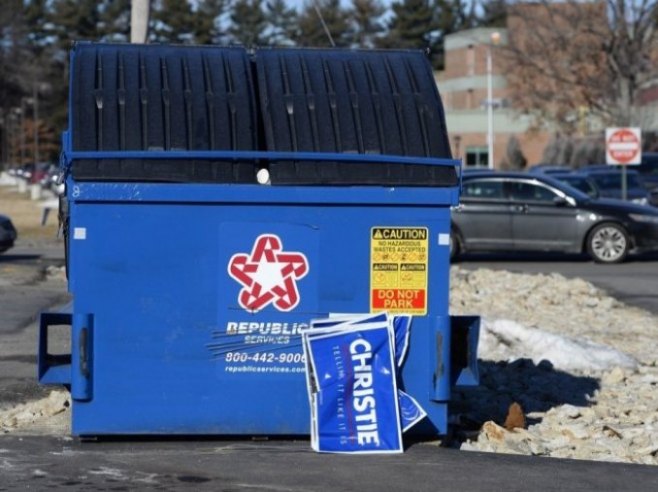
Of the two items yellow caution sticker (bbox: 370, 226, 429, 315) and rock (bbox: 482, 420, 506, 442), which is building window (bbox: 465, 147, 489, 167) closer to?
rock (bbox: 482, 420, 506, 442)

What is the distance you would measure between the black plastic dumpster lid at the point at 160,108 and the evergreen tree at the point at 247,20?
173ft

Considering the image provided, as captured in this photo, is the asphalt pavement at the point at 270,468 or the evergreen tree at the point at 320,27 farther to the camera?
the evergreen tree at the point at 320,27

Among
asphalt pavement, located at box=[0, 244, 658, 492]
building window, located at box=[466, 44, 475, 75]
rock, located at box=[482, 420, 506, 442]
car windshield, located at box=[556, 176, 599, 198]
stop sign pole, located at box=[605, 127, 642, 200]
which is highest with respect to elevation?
building window, located at box=[466, 44, 475, 75]

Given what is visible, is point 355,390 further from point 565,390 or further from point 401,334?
point 565,390

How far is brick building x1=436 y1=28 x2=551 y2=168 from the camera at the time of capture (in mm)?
79812

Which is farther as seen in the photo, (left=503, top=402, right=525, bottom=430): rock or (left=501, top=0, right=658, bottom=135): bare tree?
(left=501, top=0, right=658, bottom=135): bare tree

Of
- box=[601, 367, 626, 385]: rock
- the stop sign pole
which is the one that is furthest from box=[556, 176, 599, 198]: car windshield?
box=[601, 367, 626, 385]: rock

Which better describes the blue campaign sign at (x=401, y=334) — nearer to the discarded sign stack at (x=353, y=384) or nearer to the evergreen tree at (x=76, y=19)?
the discarded sign stack at (x=353, y=384)

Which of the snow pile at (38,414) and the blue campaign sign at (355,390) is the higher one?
the blue campaign sign at (355,390)

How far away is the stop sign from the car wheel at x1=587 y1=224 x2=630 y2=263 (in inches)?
277

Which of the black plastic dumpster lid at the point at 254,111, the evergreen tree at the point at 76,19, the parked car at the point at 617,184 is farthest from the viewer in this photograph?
the evergreen tree at the point at 76,19

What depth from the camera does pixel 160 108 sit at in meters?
7.39

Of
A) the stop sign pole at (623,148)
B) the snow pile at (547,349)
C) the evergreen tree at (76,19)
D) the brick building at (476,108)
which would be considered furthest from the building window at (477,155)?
the snow pile at (547,349)

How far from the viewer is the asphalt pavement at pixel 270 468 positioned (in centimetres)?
634
